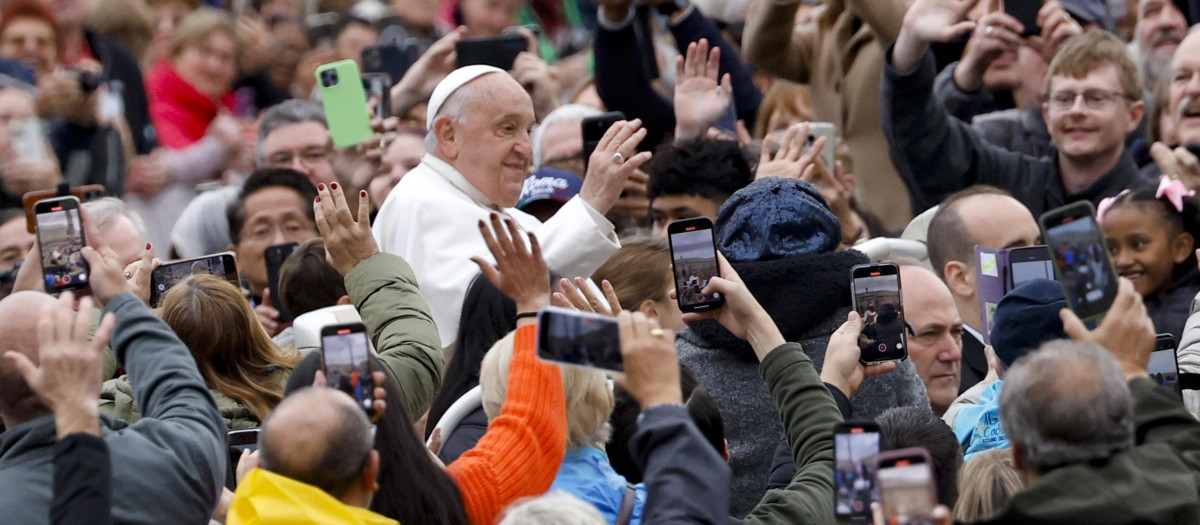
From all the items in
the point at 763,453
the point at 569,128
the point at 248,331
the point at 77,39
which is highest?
the point at 77,39

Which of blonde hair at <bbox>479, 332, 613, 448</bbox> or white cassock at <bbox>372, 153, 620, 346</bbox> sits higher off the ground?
white cassock at <bbox>372, 153, 620, 346</bbox>

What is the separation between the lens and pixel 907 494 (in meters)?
3.06

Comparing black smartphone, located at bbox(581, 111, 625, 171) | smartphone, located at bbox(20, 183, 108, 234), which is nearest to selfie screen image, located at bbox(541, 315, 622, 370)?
smartphone, located at bbox(20, 183, 108, 234)

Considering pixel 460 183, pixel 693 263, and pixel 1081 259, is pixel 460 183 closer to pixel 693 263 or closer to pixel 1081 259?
pixel 693 263

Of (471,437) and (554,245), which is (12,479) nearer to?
(471,437)

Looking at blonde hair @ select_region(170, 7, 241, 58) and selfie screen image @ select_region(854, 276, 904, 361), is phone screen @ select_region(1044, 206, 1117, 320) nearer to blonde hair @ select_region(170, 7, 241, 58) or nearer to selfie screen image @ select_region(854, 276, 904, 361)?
selfie screen image @ select_region(854, 276, 904, 361)

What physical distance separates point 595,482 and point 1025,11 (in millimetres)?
4068

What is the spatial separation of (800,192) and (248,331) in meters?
1.54

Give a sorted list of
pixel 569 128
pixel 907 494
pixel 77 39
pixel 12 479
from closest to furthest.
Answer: pixel 907 494
pixel 12 479
pixel 569 128
pixel 77 39

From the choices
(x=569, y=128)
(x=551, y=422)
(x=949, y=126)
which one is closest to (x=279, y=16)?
(x=569, y=128)

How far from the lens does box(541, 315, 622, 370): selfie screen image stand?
135 inches

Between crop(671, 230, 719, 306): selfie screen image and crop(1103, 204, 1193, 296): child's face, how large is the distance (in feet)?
6.29

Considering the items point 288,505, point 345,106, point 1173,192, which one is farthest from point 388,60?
point 288,505

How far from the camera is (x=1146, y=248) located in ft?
18.6
